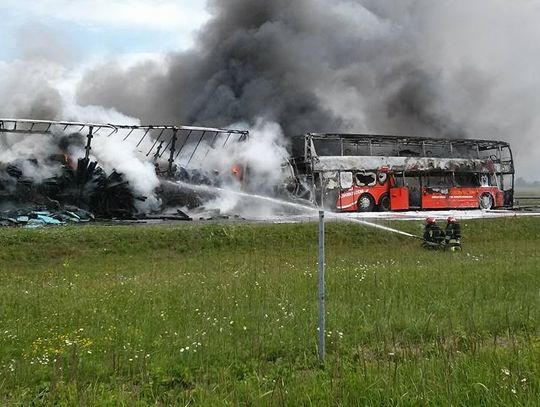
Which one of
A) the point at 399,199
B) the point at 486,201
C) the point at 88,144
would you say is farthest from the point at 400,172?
the point at 88,144

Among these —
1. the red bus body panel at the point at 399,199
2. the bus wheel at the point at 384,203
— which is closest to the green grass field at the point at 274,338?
the bus wheel at the point at 384,203

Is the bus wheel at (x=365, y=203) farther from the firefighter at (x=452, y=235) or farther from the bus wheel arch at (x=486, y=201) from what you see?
the firefighter at (x=452, y=235)

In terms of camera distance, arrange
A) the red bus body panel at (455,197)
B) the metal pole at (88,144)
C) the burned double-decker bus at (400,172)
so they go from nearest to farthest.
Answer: the metal pole at (88,144) < the burned double-decker bus at (400,172) < the red bus body panel at (455,197)

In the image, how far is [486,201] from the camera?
34688 millimetres

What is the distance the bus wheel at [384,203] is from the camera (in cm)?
3110

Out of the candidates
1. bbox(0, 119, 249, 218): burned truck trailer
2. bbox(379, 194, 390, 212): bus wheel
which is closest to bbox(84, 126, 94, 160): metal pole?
bbox(0, 119, 249, 218): burned truck trailer

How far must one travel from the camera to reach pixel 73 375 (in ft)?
16.6

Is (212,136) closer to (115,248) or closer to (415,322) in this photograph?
(115,248)

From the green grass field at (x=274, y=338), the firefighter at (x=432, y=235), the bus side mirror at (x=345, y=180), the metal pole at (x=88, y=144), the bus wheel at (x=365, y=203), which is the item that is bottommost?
the green grass field at (x=274, y=338)

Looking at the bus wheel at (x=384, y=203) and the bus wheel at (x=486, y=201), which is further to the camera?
the bus wheel at (x=486, y=201)

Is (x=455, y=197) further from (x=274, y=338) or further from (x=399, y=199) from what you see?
(x=274, y=338)

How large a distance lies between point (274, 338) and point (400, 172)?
26886 millimetres

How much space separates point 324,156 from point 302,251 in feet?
39.5

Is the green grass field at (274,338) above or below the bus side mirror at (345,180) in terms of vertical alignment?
below
